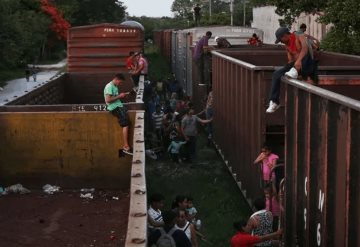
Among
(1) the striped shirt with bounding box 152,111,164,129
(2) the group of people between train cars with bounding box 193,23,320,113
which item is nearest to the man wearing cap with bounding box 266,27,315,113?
(2) the group of people between train cars with bounding box 193,23,320,113

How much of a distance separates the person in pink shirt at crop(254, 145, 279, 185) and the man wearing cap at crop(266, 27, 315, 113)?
1116 millimetres

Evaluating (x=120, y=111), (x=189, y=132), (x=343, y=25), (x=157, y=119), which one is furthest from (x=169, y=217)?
(x=343, y=25)

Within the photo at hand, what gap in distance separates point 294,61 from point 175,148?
692 centimetres

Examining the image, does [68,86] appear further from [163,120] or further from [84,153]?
[84,153]

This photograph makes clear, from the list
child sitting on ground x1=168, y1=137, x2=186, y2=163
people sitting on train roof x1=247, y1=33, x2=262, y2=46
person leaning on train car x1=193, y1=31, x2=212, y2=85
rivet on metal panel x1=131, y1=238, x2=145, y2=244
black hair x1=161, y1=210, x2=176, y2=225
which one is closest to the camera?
rivet on metal panel x1=131, y1=238, x2=145, y2=244

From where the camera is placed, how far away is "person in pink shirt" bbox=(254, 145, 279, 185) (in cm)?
827

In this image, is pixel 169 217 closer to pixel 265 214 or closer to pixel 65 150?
pixel 265 214

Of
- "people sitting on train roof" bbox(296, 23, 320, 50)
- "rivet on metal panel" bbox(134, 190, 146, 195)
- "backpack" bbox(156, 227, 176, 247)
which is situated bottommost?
"backpack" bbox(156, 227, 176, 247)

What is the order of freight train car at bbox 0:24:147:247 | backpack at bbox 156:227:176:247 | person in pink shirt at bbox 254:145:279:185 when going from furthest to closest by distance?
freight train car at bbox 0:24:147:247 → person in pink shirt at bbox 254:145:279:185 → backpack at bbox 156:227:176:247

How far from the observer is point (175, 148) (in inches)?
551

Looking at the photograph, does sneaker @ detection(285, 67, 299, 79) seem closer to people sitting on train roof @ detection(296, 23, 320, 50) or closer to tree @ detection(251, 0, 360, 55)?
people sitting on train roof @ detection(296, 23, 320, 50)

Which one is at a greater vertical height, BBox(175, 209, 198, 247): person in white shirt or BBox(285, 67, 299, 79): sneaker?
BBox(285, 67, 299, 79): sneaker

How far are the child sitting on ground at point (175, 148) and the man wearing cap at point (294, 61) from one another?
21.8ft

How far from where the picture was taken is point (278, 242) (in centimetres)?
697
